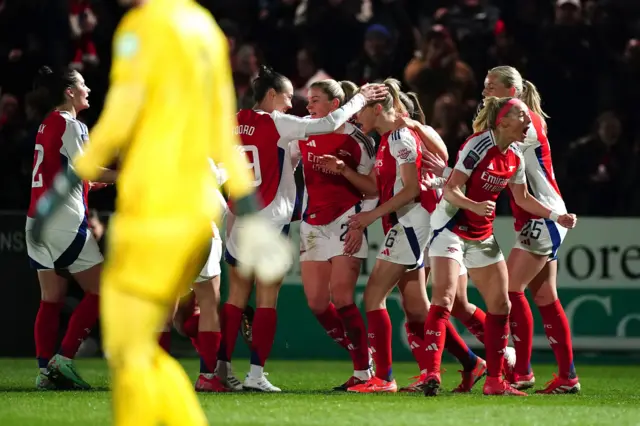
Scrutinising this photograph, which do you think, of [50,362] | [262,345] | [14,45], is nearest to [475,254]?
[262,345]

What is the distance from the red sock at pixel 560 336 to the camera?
9375 millimetres

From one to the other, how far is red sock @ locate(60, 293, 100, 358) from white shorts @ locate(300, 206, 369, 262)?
160 centimetres

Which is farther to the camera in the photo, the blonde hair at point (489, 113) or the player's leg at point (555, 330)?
the player's leg at point (555, 330)

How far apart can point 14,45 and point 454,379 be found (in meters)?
7.83

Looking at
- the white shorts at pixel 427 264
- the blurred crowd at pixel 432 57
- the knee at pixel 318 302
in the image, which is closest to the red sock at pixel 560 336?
the white shorts at pixel 427 264

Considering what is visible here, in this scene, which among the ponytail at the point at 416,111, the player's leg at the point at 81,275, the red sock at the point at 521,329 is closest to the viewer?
the player's leg at the point at 81,275

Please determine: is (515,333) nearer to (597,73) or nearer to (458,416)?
(458,416)

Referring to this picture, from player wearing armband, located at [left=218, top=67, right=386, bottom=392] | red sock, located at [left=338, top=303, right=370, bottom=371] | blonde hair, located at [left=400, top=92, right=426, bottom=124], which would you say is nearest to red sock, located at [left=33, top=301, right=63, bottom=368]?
player wearing armband, located at [left=218, top=67, right=386, bottom=392]

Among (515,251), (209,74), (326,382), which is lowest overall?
(326,382)

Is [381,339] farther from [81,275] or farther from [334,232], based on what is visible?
[81,275]

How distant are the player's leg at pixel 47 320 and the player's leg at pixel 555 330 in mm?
3586

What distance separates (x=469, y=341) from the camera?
40.9 feet

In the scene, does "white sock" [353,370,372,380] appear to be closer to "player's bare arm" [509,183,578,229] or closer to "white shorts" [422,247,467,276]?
"white shorts" [422,247,467,276]

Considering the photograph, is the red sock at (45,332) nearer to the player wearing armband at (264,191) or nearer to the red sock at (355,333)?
the player wearing armband at (264,191)
